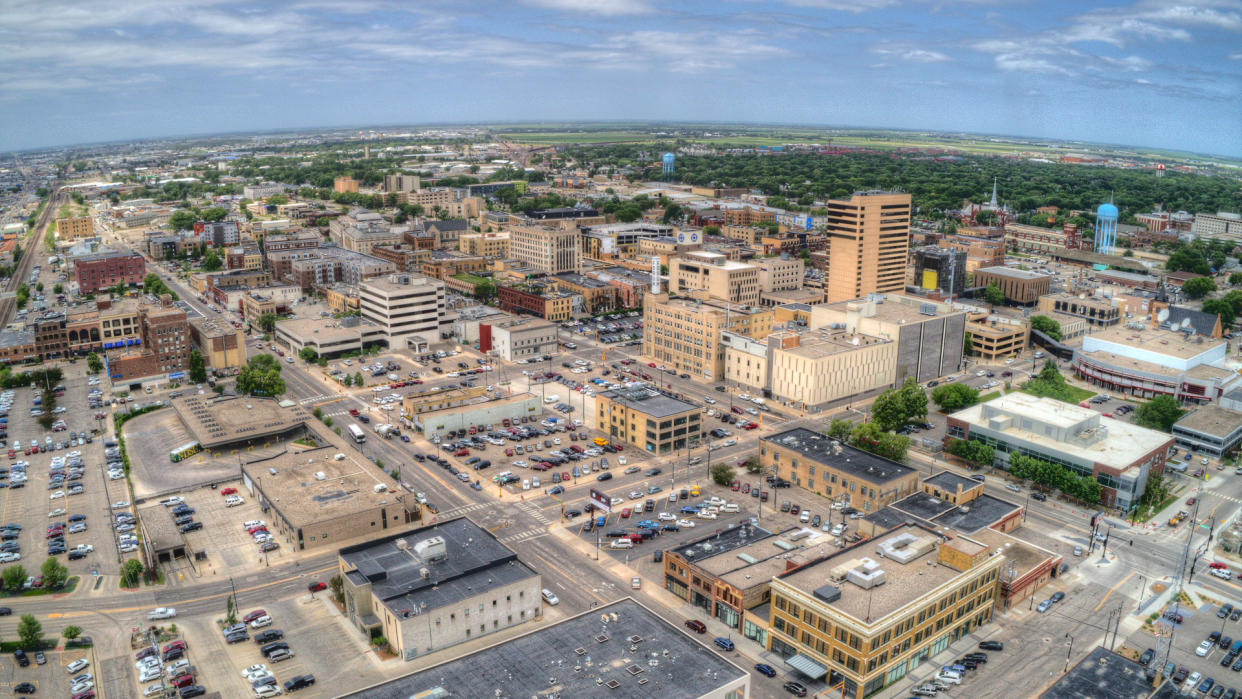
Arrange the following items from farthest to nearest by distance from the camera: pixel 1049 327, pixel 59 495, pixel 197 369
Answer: pixel 1049 327
pixel 197 369
pixel 59 495

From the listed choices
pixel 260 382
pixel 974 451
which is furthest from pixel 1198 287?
pixel 260 382

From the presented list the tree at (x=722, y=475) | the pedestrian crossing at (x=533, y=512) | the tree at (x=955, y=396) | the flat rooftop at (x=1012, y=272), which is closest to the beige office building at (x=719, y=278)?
the tree at (x=955, y=396)

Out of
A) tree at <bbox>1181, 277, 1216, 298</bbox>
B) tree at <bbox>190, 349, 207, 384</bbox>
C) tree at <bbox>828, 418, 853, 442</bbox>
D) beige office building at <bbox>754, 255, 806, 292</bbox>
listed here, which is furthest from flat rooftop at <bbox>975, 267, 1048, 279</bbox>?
tree at <bbox>190, 349, 207, 384</bbox>

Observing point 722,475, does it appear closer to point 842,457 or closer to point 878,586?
point 842,457

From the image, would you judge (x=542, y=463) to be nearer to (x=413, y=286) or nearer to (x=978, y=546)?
(x=978, y=546)

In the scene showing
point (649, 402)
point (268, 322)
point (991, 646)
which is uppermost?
point (268, 322)

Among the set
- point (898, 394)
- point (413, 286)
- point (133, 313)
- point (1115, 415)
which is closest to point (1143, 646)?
point (898, 394)
